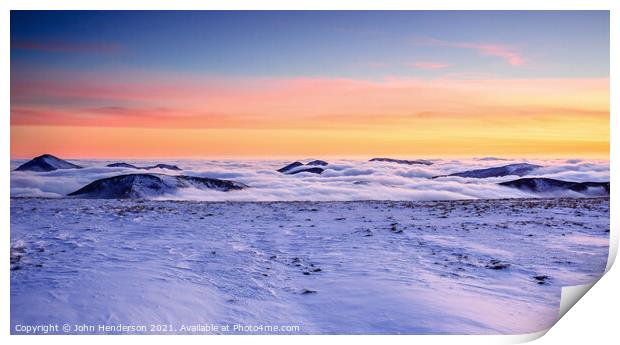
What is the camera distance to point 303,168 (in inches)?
482

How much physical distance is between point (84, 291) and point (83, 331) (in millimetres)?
545

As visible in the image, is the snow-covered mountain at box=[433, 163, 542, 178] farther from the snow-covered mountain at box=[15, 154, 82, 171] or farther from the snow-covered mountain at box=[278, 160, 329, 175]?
the snow-covered mountain at box=[15, 154, 82, 171]

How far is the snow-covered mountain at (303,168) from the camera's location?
11.8m

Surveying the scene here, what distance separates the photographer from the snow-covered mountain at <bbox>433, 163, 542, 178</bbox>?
12.3 meters

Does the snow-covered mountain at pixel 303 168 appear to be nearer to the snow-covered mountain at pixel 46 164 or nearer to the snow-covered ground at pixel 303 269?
the snow-covered ground at pixel 303 269

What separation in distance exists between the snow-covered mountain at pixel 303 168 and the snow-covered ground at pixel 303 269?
1.38m

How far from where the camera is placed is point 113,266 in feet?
23.9

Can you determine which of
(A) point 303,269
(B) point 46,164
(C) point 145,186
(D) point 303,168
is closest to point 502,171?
(D) point 303,168

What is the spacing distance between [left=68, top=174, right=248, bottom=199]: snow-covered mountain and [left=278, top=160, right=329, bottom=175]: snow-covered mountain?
6.63ft

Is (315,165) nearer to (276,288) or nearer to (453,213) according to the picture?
(453,213)

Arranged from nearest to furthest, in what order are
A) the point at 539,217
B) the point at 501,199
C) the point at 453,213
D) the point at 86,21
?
1. the point at 86,21
2. the point at 539,217
3. the point at 453,213
4. the point at 501,199

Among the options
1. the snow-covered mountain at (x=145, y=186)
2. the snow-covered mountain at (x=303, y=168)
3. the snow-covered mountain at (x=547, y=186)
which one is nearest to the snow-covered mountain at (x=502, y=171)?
the snow-covered mountain at (x=547, y=186)
